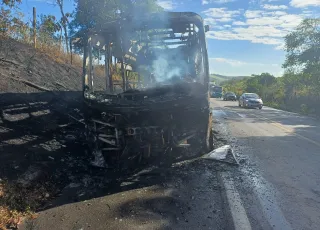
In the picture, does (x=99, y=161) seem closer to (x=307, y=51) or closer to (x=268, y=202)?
(x=268, y=202)

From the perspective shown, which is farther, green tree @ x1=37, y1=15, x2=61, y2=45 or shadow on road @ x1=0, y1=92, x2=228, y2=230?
green tree @ x1=37, y1=15, x2=61, y2=45

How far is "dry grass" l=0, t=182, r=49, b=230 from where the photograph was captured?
3250 millimetres

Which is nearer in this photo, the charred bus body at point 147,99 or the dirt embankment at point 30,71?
the charred bus body at point 147,99

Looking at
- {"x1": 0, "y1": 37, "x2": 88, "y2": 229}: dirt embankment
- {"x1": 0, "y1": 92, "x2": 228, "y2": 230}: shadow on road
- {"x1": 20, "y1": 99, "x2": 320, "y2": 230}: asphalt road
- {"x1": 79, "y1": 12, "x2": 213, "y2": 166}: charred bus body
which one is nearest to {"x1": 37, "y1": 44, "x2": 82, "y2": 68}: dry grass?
{"x1": 0, "y1": 37, "x2": 88, "y2": 229}: dirt embankment

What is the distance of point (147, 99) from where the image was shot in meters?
4.98

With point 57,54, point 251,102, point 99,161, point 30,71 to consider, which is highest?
point 57,54

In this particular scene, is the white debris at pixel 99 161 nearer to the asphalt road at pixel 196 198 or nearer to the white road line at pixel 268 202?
the asphalt road at pixel 196 198

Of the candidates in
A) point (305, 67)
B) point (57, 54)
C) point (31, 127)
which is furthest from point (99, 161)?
point (305, 67)

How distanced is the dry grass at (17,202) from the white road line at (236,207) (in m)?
2.61

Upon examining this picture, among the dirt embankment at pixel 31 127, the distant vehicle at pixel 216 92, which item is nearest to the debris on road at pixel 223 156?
the dirt embankment at pixel 31 127

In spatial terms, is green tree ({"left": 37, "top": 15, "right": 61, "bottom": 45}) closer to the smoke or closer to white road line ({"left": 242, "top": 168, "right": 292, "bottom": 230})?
the smoke

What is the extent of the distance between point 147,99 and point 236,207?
2437 millimetres

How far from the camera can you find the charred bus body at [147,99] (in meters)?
4.84

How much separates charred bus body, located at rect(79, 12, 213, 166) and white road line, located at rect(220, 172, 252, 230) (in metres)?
1.18
